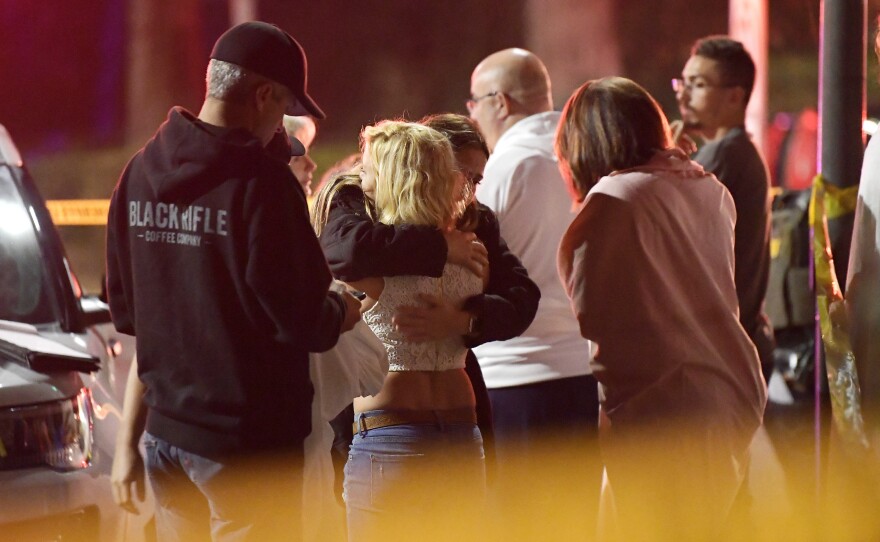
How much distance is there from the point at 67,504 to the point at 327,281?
120 centimetres

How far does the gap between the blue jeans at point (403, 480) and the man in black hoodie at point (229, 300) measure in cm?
21

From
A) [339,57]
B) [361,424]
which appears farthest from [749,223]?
[339,57]

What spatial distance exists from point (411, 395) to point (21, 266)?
1629 mm

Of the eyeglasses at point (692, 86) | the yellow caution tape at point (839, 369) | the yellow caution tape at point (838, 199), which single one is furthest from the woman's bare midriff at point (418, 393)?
the eyeglasses at point (692, 86)

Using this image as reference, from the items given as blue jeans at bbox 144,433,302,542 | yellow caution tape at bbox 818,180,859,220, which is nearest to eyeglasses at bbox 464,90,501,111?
yellow caution tape at bbox 818,180,859,220

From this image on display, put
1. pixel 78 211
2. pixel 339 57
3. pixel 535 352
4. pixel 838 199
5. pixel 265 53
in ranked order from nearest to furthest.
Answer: pixel 265 53 < pixel 535 352 < pixel 838 199 < pixel 339 57 < pixel 78 211

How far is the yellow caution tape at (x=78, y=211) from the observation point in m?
12.0

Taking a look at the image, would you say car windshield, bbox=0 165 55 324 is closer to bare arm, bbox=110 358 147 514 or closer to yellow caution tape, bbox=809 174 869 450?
bare arm, bbox=110 358 147 514

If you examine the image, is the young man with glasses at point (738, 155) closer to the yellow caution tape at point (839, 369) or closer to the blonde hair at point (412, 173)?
the yellow caution tape at point (839, 369)

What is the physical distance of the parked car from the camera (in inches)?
141

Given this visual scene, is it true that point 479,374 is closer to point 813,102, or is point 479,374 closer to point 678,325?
point 678,325

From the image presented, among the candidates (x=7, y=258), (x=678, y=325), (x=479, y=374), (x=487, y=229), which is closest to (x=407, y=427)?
(x=479, y=374)

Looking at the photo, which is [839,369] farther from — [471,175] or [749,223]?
[749,223]

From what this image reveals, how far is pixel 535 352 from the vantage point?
171 inches
